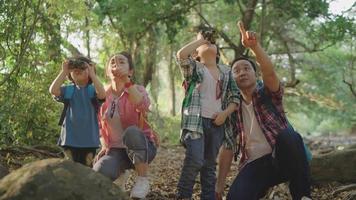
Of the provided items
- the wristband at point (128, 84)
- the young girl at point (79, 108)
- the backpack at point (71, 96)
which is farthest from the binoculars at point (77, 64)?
the wristband at point (128, 84)

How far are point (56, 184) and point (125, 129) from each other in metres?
1.64

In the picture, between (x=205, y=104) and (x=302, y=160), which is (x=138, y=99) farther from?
(x=302, y=160)

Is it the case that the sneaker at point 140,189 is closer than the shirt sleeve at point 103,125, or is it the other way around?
the sneaker at point 140,189

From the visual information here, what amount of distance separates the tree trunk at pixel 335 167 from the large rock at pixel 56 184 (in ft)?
11.0

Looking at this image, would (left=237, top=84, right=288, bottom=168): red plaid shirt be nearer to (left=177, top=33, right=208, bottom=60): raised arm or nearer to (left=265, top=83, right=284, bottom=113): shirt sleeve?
(left=265, top=83, right=284, bottom=113): shirt sleeve

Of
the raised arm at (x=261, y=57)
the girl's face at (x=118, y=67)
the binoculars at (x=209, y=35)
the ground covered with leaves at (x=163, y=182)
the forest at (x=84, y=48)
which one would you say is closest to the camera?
the raised arm at (x=261, y=57)

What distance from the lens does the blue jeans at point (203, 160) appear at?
163 inches

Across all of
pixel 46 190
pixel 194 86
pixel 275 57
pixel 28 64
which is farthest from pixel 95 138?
pixel 275 57

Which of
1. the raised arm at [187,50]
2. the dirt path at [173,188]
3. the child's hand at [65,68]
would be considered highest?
the raised arm at [187,50]

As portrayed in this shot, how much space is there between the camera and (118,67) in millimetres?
4301

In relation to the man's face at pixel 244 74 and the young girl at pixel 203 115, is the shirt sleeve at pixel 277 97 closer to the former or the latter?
the man's face at pixel 244 74

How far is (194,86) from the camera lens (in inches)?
173

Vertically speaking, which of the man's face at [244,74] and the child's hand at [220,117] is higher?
the man's face at [244,74]

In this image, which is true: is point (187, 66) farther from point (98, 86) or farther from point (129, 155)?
point (129, 155)
